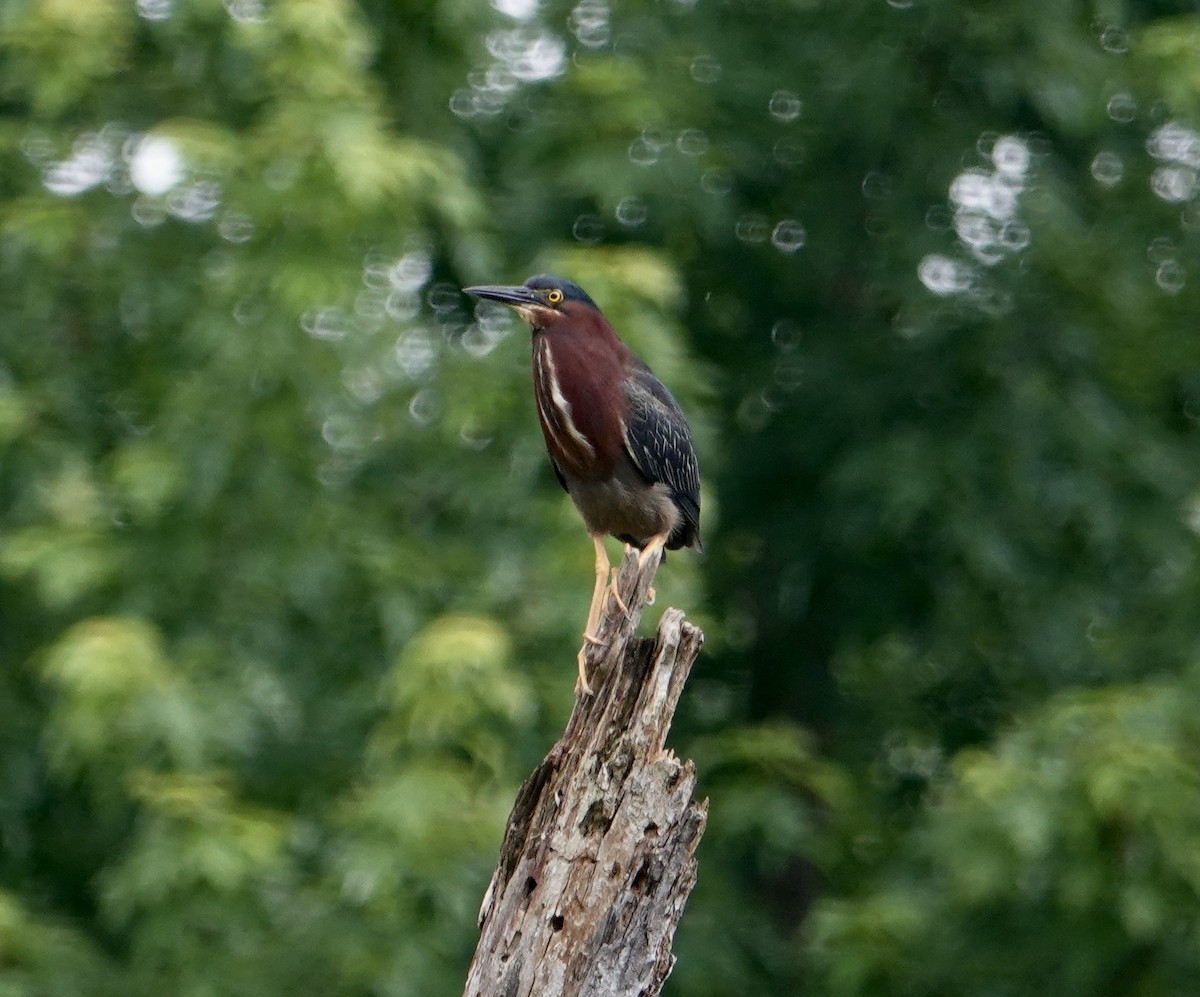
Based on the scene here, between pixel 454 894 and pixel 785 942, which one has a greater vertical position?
pixel 454 894

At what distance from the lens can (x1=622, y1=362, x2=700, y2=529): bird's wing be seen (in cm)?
572

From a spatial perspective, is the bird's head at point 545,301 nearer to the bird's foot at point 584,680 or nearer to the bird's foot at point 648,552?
the bird's foot at point 648,552

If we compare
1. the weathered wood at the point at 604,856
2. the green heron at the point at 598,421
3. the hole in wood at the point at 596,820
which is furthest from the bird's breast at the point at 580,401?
the hole in wood at the point at 596,820

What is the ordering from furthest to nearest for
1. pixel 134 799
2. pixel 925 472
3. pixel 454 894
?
pixel 925 472 → pixel 134 799 → pixel 454 894

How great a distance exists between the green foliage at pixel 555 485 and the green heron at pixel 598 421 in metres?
1.05

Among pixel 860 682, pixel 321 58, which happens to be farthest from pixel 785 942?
pixel 321 58

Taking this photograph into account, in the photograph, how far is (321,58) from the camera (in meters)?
7.04

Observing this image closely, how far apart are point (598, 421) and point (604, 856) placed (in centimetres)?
189

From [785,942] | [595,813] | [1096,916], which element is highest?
[595,813]

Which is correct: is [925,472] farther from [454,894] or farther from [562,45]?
[454,894]

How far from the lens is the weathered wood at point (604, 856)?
3973 mm

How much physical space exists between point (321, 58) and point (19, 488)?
2128mm

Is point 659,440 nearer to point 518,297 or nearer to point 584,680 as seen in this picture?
point 518,297

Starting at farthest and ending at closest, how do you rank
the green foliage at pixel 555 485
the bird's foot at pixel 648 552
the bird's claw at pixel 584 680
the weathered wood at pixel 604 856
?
1. the green foliage at pixel 555 485
2. the bird's foot at pixel 648 552
3. the bird's claw at pixel 584 680
4. the weathered wood at pixel 604 856
